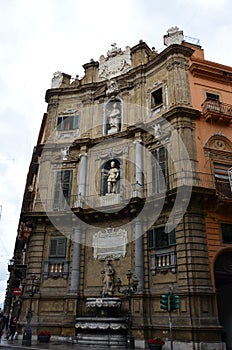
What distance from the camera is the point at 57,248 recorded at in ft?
69.6

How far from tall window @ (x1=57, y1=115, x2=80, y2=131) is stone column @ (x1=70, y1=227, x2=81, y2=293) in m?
8.47

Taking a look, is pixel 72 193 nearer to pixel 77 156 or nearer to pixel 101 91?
pixel 77 156

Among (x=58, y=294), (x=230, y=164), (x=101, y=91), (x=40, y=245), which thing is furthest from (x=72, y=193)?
(x=230, y=164)

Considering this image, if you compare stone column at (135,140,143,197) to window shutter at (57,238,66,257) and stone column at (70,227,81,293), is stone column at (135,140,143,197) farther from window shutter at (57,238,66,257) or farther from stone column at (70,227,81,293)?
window shutter at (57,238,66,257)

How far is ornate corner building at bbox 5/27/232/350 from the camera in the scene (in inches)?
669

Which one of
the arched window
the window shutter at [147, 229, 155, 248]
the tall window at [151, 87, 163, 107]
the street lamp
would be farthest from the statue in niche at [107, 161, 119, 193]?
the street lamp

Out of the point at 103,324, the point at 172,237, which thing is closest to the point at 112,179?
the point at 172,237

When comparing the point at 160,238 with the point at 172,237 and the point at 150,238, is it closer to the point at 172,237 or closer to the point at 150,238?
the point at 150,238

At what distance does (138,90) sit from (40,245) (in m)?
12.8

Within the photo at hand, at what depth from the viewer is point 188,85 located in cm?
2195

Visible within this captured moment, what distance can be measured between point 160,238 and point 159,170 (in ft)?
14.0

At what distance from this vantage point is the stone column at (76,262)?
778 inches

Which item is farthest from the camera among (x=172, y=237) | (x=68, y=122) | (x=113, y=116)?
(x=68, y=122)

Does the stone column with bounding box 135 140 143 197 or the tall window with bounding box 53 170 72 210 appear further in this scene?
the tall window with bounding box 53 170 72 210
